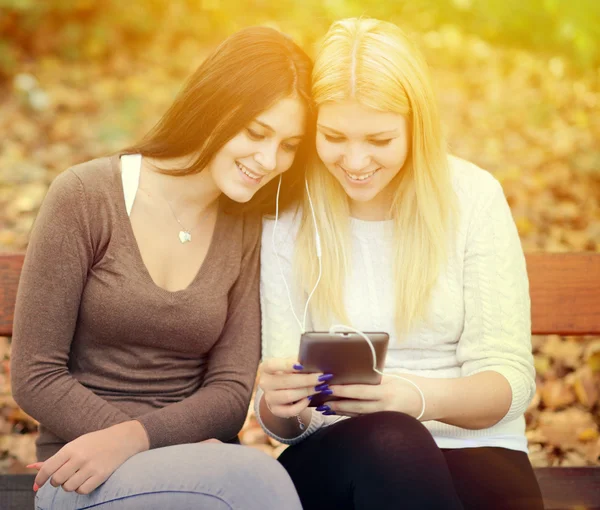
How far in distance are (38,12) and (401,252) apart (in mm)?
4849

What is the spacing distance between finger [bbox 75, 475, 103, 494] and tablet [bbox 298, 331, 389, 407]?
0.51 metres

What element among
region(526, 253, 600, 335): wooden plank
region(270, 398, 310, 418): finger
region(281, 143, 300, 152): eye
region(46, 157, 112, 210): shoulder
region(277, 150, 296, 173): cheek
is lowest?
region(270, 398, 310, 418): finger

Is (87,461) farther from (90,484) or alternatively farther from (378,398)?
(378,398)

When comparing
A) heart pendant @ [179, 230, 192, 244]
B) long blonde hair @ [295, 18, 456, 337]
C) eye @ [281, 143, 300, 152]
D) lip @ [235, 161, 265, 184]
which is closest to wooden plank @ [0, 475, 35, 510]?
heart pendant @ [179, 230, 192, 244]

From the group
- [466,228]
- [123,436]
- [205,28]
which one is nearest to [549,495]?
[466,228]

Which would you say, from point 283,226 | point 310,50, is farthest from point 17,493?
point 310,50

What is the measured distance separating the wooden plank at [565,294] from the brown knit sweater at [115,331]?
0.90 meters

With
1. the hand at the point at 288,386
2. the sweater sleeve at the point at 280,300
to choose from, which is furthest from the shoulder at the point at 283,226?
the hand at the point at 288,386

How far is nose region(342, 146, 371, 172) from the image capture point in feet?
7.07

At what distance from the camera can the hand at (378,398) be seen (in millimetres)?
2008

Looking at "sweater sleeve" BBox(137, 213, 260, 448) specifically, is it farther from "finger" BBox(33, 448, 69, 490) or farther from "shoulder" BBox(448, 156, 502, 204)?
"shoulder" BBox(448, 156, 502, 204)

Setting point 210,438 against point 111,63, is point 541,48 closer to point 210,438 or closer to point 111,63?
point 111,63

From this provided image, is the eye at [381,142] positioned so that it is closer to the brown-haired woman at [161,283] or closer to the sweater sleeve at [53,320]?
the brown-haired woman at [161,283]

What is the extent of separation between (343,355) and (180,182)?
2.32 feet
